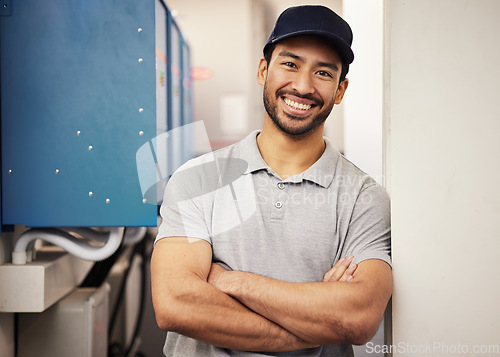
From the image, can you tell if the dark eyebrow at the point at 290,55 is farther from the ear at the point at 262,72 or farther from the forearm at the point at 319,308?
the forearm at the point at 319,308

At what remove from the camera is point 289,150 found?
1405 mm

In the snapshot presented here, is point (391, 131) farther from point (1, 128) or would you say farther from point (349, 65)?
point (1, 128)

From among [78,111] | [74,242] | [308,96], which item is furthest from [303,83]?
[74,242]

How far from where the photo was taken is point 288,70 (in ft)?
4.45

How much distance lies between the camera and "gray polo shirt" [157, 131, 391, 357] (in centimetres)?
128

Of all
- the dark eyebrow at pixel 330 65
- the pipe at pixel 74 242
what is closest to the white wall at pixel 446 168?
the dark eyebrow at pixel 330 65

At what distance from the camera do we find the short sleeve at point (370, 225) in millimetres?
1263

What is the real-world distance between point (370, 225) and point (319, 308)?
315 millimetres

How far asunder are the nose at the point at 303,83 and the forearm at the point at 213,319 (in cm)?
64

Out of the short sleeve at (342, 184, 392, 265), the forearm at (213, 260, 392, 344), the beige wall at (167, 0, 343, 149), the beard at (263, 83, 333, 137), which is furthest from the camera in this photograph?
the beige wall at (167, 0, 343, 149)

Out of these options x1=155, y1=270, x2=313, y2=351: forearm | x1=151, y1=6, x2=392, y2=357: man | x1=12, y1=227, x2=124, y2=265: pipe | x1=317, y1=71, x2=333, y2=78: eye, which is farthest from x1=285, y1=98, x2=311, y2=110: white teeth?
x1=12, y1=227, x2=124, y2=265: pipe

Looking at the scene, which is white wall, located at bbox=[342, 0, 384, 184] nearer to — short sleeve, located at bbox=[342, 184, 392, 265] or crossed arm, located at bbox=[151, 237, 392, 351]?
short sleeve, located at bbox=[342, 184, 392, 265]

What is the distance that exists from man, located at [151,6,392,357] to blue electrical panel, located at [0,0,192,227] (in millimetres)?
277

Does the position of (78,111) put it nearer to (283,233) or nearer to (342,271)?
(283,233)
